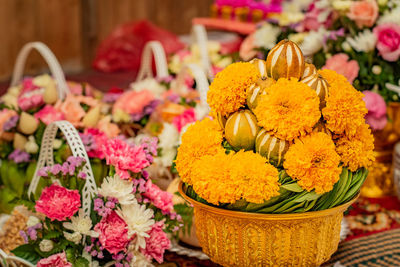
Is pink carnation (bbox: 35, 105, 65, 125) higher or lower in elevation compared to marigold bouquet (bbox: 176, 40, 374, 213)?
lower

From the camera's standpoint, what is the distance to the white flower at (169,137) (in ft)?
4.93

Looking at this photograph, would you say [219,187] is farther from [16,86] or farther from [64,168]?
[16,86]

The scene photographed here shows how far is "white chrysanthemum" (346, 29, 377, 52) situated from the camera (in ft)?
5.40

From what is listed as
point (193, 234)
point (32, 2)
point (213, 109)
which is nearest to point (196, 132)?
point (213, 109)

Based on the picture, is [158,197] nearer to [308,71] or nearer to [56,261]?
[56,261]

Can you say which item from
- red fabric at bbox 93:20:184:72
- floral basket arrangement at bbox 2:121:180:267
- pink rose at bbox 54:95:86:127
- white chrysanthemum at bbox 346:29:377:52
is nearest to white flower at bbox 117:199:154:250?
floral basket arrangement at bbox 2:121:180:267

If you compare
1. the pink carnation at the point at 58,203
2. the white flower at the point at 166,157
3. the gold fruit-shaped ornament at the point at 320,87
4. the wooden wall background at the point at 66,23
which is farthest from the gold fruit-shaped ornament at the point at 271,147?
the wooden wall background at the point at 66,23

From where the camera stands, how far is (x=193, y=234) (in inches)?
54.9

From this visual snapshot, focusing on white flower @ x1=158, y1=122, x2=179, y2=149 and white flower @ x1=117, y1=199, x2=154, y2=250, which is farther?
white flower @ x1=158, y1=122, x2=179, y2=149

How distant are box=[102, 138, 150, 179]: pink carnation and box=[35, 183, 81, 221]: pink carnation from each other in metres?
0.10

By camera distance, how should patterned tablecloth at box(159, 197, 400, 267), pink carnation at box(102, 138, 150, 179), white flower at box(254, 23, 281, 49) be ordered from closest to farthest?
pink carnation at box(102, 138, 150, 179) < patterned tablecloth at box(159, 197, 400, 267) < white flower at box(254, 23, 281, 49)

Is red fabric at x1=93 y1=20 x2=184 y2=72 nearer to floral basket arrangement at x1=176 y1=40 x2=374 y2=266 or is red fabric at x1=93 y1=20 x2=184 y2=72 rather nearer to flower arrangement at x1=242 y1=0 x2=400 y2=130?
flower arrangement at x1=242 y1=0 x2=400 y2=130

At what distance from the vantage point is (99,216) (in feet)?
3.79

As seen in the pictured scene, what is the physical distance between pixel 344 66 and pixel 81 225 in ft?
3.11
